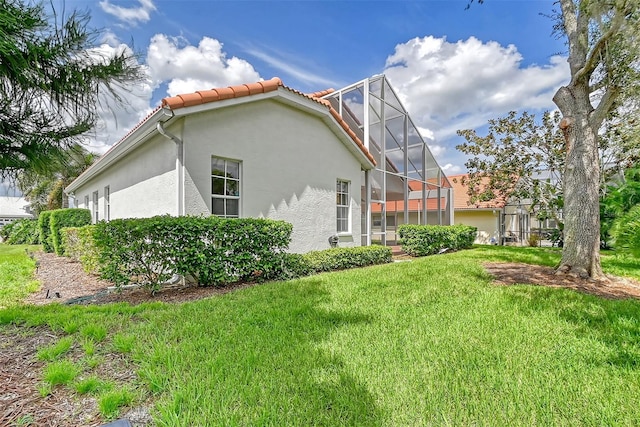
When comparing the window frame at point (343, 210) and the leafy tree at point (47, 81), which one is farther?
the window frame at point (343, 210)

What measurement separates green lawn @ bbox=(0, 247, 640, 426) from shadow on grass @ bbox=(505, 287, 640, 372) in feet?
0.08

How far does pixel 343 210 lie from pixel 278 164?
3652 mm

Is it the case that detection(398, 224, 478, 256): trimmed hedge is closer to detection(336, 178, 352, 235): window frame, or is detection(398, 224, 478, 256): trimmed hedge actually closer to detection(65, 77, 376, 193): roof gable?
detection(336, 178, 352, 235): window frame

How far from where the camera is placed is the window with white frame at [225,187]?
7.84 meters

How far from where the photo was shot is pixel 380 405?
2.39 metres

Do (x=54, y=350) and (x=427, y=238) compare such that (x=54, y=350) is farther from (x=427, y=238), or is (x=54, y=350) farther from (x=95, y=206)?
(x=95, y=206)

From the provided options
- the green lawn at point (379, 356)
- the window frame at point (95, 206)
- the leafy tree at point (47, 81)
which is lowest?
the green lawn at point (379, 356)

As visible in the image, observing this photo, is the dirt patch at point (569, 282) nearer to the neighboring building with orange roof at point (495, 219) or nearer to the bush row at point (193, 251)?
the bush row at point (193, 251)

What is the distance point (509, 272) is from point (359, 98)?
30.8ft

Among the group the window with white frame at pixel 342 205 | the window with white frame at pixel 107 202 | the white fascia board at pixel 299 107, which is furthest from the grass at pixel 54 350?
the window with white frame at pixel 107 202

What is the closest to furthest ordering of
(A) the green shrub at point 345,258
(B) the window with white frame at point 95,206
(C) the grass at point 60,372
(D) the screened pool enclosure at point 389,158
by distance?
(C) the grass at point 60,372 → (A) the green shrub at point 345,258 → (D) the screened pool enclosure at point 389,158 → (B) the window with white frame at point 95,206

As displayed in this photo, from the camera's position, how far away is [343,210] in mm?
11688

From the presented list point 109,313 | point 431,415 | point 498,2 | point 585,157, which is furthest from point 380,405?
point 498,2

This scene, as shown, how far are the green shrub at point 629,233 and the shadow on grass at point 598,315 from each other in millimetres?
1015
